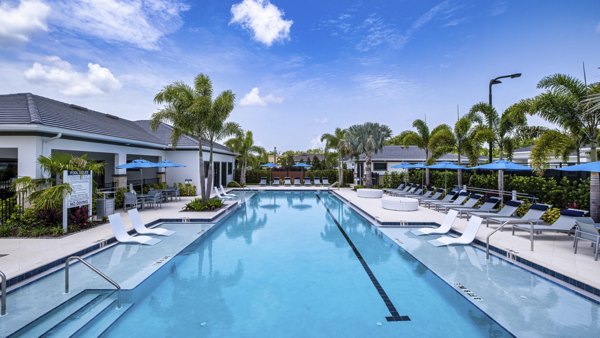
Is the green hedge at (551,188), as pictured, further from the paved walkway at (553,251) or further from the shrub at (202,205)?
the shrub at (202,205)

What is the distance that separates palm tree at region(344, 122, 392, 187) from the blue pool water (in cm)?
1513

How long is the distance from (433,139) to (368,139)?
202 inches

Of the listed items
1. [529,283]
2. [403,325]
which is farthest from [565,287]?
[403,325]

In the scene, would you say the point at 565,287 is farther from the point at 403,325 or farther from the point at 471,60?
the point at 471,60

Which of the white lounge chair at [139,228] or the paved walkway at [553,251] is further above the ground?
the white lounge chair at [139,228]

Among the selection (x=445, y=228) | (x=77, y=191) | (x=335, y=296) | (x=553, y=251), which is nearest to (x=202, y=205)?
(x=77, y=191)

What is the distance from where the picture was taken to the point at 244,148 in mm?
29391

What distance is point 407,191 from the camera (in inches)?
786

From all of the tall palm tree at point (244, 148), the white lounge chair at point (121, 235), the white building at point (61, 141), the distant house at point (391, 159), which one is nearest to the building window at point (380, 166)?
the distant house at point (391, 159)

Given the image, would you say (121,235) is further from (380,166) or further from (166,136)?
(380,166)

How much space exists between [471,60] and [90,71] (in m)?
22.5

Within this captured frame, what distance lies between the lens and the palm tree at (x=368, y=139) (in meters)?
23.9

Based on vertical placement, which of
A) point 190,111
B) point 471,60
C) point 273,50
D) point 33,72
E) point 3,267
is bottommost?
point 3,267

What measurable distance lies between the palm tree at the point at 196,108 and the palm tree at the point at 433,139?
1323 centimetres
